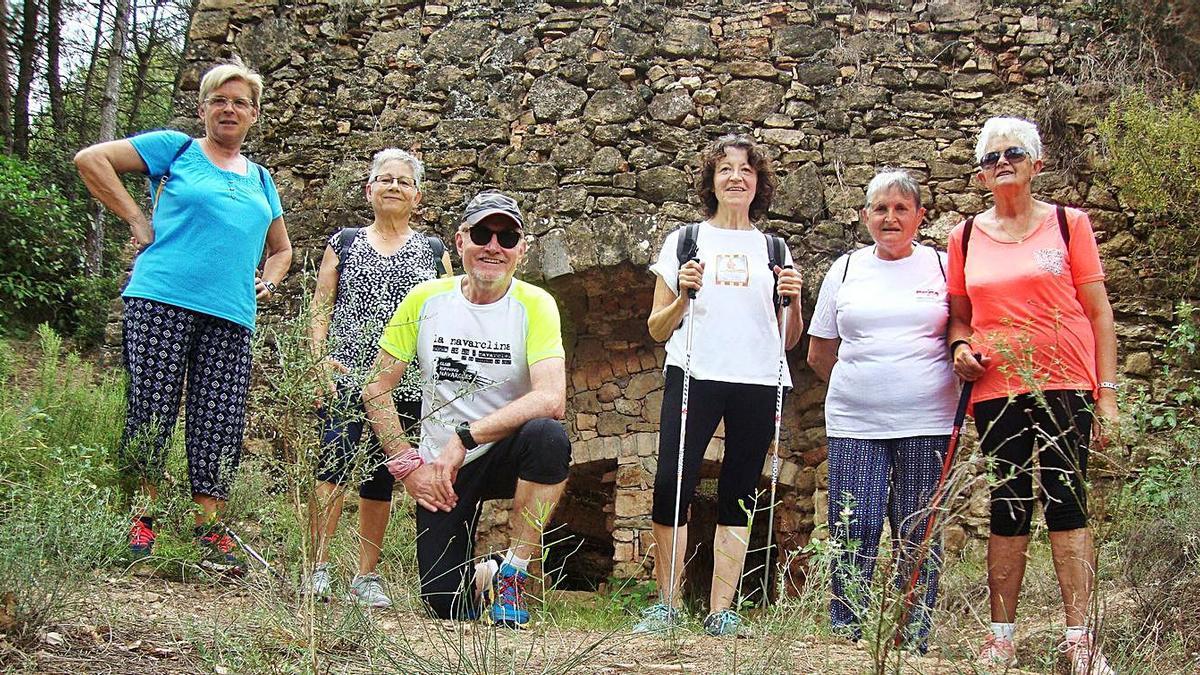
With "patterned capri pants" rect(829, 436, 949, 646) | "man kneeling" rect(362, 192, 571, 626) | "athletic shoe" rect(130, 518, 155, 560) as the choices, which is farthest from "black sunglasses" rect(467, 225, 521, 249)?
"athletic shoe" rect(130, 518, 155, 560)

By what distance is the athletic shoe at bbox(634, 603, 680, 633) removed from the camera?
8.93ft

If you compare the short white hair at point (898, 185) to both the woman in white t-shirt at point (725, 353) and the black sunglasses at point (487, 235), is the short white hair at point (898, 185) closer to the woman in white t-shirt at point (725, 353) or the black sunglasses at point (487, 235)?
the woman in white t-shirt at point (725, 353)

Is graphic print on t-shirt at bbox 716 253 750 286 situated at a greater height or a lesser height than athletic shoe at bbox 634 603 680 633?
greater

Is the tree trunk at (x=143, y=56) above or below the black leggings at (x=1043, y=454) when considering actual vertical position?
above

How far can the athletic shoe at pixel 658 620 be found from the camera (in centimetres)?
272

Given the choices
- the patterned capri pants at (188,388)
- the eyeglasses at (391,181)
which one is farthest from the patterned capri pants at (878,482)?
the patterned capri pants at (188,388)

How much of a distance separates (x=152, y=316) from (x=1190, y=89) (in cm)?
567

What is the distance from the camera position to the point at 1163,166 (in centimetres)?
537

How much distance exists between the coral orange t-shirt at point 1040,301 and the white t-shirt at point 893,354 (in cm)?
15

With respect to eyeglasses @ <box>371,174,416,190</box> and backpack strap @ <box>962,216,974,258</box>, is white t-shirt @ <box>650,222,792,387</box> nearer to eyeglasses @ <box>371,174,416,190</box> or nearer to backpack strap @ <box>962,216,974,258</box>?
backpack strap @ <box>962,216,974,258</box>

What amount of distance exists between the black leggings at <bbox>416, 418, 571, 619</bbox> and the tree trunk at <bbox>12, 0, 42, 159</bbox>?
29.4 feet

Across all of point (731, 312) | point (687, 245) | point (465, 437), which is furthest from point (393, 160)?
point (731, 312)

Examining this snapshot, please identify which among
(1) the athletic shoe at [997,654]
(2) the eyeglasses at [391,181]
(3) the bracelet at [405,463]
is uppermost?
(2) the eyeglasses at [391,181]

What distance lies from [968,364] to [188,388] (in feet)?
8.70
